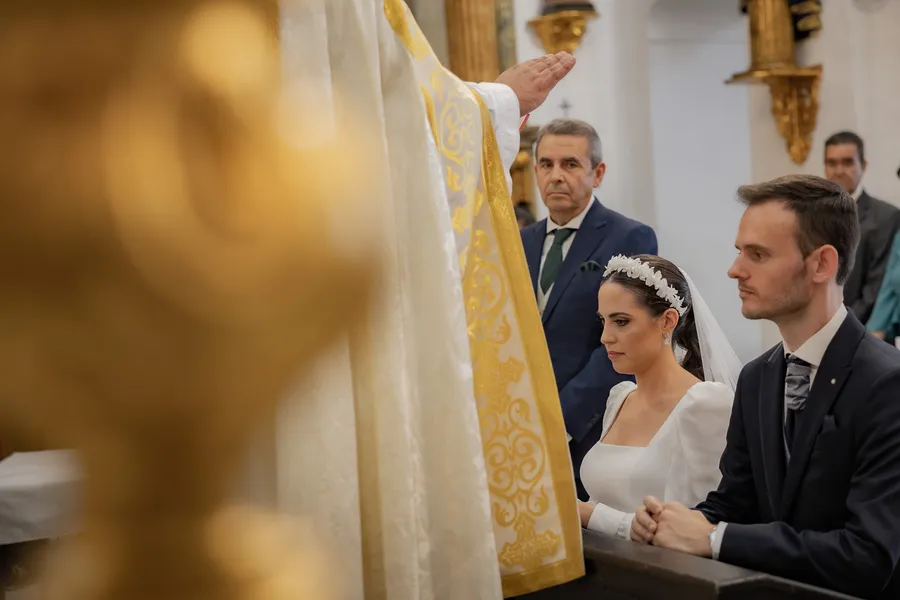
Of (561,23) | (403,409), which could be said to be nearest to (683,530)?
(403,409)

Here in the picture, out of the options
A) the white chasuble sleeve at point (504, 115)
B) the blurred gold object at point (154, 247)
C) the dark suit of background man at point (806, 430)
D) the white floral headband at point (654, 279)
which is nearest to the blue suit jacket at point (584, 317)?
the white floral headband at point (654, 279)

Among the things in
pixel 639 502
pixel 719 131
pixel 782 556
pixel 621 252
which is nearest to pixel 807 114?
pixel 719 131

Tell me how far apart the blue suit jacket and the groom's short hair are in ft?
4.56

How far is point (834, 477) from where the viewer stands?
2.47 meters

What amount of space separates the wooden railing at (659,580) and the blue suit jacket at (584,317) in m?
1.52

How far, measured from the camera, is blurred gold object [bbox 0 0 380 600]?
518 mm

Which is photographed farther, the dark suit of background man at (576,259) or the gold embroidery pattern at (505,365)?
the dark suit of background man at (576,259)

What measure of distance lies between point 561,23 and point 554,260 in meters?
4.13

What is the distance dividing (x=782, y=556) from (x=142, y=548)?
2.04 meters

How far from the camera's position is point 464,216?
93.6 inches

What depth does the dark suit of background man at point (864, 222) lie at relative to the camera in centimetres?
691

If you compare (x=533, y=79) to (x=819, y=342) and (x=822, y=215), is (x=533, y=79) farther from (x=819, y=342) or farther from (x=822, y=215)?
(x=819, y=342)

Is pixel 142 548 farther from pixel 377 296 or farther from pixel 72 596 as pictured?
pixel 377 296

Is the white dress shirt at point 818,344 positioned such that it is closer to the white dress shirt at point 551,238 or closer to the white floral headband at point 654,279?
the white floral headband at point 654,279
